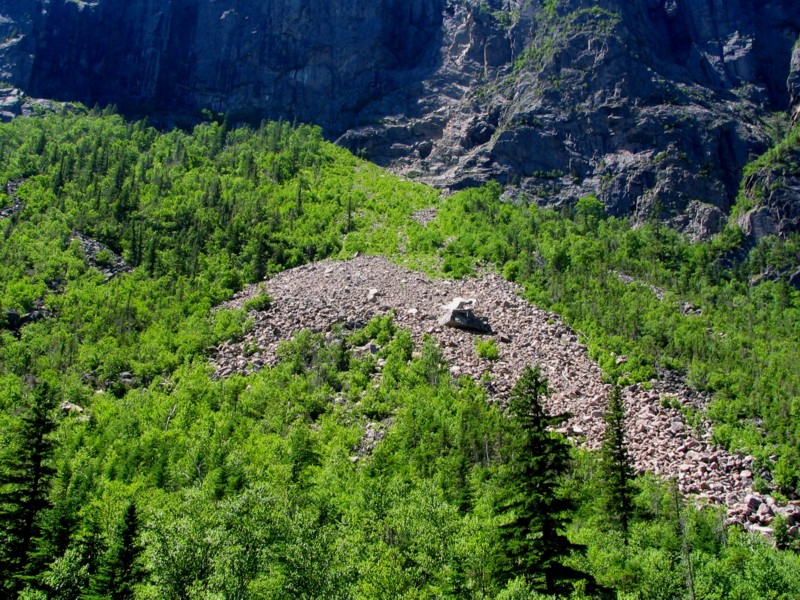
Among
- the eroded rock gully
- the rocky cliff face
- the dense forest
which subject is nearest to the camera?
the dense forest

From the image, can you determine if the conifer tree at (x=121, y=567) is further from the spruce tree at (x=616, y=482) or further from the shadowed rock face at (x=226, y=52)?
the shadowed rock face at (x=226, y=52)

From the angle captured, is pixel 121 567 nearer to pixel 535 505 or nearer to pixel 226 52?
pixel 535 505

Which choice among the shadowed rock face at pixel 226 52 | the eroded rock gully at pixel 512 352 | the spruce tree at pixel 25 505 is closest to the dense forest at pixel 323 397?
the spruce tree at pixel 25 505

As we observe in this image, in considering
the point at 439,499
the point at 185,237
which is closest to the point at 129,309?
the point at 185,237

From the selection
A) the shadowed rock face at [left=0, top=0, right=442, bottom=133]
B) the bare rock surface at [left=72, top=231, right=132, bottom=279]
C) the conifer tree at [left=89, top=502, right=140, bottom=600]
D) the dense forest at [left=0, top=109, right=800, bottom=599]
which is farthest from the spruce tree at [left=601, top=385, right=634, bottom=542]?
the shadowed rock face at [left=0, top=0, right=442, bottom=133]

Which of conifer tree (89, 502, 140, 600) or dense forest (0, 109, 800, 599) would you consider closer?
dense forest (0, 109, 800, 599)

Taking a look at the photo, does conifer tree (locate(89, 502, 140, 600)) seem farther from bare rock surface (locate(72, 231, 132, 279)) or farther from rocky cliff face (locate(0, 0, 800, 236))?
rocky cliff face (locate(0, 0, 800, 236))

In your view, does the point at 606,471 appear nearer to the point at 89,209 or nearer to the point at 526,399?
the point at 526,399
